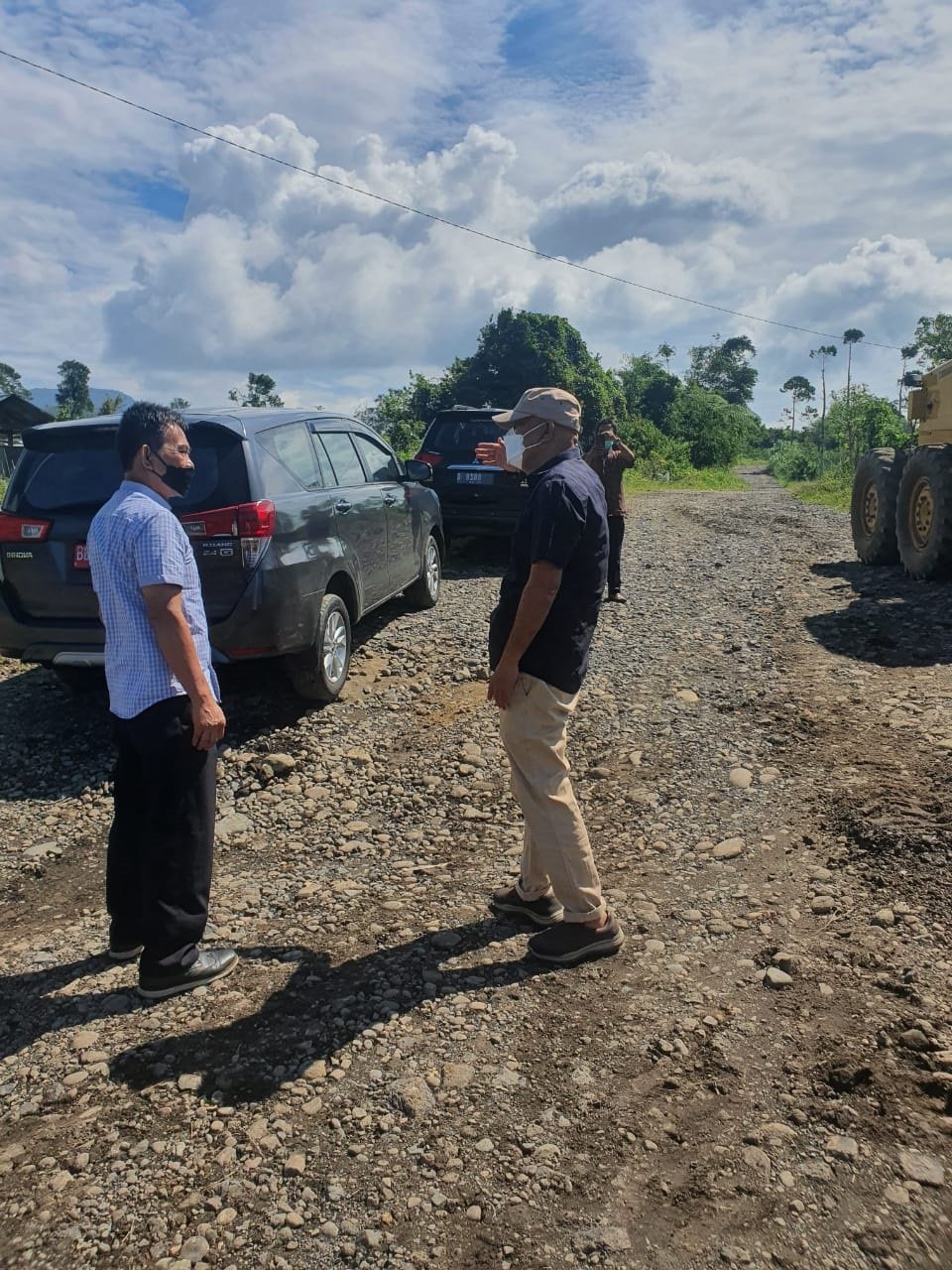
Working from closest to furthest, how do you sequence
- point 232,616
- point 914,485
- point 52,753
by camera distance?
point 232,616
point 52,753
point 914,485

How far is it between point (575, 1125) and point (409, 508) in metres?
5.82

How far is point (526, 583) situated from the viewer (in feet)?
9.82

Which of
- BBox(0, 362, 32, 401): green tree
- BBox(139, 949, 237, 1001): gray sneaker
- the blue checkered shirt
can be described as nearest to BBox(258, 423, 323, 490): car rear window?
the blue checkered shirt

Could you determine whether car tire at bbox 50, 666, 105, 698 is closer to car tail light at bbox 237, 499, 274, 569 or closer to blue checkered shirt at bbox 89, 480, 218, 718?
car tail light at bbox 237, 499, 274, 569

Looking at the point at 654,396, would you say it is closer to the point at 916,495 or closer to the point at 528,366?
the point at 528,366

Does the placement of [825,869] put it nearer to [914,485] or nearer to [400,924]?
[400,924]

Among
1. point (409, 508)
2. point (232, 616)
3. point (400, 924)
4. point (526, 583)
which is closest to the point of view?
point (526, 583)

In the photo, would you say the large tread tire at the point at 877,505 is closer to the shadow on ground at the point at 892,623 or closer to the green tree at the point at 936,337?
the shadow on ground at the point at 892,623

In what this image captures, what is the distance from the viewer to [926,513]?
904cm

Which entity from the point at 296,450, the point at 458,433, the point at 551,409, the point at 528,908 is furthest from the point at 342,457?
the point at 458,433

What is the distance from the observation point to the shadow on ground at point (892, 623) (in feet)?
21.8

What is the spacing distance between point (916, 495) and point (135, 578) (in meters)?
8.59

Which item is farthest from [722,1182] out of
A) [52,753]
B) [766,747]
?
[52,753]

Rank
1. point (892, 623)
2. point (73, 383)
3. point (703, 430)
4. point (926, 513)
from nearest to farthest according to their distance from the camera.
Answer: point (892, 623) → point (926, 513) → point (703, 430) → point (73, 383)
